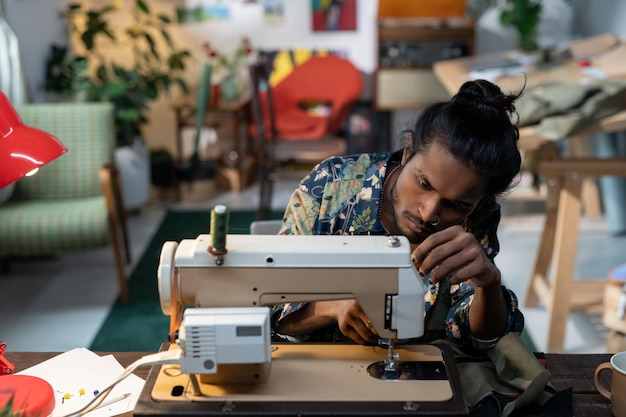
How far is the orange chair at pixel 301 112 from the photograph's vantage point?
4570mm

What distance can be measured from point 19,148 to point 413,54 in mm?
4382

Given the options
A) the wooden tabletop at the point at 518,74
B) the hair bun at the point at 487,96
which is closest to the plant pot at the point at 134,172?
the wooden tabletop at the point at 518,74

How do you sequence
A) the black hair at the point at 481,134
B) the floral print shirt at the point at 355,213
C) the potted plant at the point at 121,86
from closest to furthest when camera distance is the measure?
the black hair at the point at 481,134, the floral print shirt at the point at 355,213, the potted plant at the point at 121,86

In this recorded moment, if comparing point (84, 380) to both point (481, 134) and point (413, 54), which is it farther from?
point (413, 54)

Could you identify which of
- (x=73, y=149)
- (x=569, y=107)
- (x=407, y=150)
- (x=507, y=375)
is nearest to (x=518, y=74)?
(x=569, y=107)

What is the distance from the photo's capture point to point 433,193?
149cm

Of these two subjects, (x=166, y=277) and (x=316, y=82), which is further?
(x=316, y=82)

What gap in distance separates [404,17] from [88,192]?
2588 mm

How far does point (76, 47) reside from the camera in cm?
563

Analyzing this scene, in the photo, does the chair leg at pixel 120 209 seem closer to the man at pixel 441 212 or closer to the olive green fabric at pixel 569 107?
the olive green fabric at pixel 569 107

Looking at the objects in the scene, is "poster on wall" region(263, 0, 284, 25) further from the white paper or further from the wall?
the white paper

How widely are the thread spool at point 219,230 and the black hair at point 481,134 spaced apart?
0.49m

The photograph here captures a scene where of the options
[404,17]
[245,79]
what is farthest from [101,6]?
[404,17]

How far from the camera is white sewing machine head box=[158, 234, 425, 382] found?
1.24m
